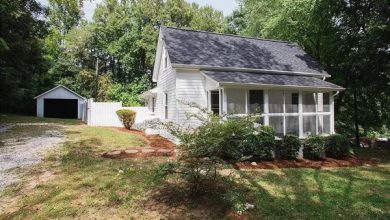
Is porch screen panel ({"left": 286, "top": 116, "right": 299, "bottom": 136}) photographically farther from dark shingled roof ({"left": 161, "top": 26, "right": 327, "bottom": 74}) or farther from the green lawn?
the green lawn

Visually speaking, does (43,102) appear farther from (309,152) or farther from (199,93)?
(309,152)

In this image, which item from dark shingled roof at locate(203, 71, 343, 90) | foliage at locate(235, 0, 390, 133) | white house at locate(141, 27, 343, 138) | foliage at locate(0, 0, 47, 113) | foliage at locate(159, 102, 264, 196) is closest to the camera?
foliage at locate(159, 102, 264, 196)

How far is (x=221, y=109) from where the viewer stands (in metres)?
12.9

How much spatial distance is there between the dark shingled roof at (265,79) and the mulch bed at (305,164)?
3718mm

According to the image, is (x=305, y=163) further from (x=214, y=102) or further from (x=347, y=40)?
(x=347, y=40)

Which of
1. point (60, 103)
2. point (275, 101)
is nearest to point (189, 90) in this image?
point (275, 101)

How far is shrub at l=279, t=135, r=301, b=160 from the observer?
11.1 metres

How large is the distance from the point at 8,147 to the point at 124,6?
32.7 meters

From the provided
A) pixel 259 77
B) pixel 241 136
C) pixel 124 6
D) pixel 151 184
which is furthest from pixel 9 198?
pixel 124 6

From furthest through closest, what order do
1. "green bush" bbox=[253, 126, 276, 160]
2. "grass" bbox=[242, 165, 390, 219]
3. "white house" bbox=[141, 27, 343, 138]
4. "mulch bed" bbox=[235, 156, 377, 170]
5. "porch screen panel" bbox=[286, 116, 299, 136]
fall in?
"porch screen panel" bbox=[286, 116, 299, 136]
"white house" bbox=[141, 27, 343, 138]
"green bush" bbox=[253, 126, 276, 160]
"mulch bed" bbox=[235, 156, 377, 170]
"grass" bbox=[242, 165, 390, 219]

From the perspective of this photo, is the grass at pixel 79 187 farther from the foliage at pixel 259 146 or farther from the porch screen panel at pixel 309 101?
the porch screen panel at pixel 309 101

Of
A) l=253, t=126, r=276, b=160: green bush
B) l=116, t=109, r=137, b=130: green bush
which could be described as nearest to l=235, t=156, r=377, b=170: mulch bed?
l=253, t=126, r=276, b=160: green bush

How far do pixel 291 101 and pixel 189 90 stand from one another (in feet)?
15.9

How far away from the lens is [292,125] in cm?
1422
